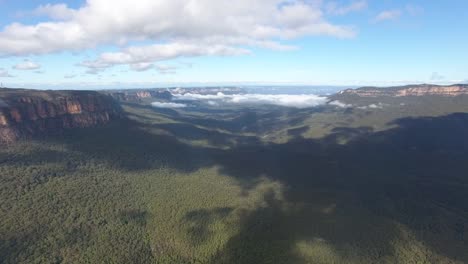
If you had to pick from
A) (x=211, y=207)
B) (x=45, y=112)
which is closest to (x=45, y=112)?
(x=45, y=112)

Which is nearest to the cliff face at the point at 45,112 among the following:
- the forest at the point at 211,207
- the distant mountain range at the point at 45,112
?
the distant mountain range at the point at 45,112

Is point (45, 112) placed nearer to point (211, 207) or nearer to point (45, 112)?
point (45, 112)

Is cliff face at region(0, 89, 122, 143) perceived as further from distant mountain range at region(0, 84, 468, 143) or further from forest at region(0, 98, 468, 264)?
forest at region(0, 98, 468, 264)

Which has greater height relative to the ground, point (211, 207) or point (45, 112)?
point (45, 112)

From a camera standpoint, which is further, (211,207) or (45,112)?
(45,112)

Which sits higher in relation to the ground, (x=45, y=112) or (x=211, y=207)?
(x=45, y=112)

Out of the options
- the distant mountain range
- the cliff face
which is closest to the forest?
the distant mountain range

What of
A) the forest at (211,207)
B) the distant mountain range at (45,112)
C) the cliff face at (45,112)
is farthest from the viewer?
the distant mountain range at (45,112)

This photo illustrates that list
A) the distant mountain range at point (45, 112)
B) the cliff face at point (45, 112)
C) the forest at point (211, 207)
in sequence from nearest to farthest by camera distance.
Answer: the forest at point (211, 207)
the cliff face at point (45, 112)
the distant mountain range at point (45, 112)

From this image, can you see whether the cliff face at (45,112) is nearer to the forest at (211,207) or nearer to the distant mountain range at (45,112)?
the distant mountain range at (45,112)
